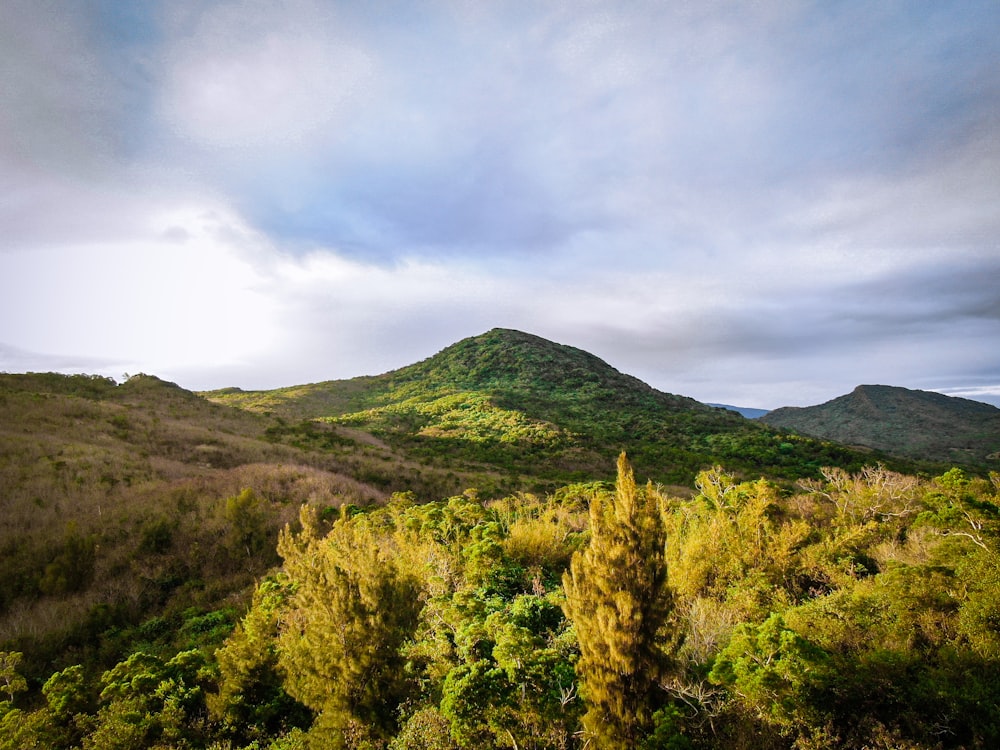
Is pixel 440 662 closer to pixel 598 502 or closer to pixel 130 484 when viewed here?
pixel 598 502

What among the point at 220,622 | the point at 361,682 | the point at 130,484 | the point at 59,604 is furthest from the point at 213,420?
the point at 361,682

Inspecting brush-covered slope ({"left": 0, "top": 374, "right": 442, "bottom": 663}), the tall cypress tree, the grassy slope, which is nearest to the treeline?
the tall cypress tree

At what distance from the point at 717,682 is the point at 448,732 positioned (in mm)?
3641

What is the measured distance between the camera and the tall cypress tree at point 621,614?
5172mm

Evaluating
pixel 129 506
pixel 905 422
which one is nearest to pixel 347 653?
pixel 129 506

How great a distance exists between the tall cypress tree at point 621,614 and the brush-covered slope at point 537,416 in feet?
73.2

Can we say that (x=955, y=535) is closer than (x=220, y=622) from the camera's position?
Yes

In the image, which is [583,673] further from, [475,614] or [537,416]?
[537,416]

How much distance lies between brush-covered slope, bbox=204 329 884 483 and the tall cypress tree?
2230 centimetres

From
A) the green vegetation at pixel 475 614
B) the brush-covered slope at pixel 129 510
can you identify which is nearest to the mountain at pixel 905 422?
the green vegetation at pixel 475 614

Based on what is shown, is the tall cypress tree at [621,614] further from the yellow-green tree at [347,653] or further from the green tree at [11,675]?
the green tree at [11,675]

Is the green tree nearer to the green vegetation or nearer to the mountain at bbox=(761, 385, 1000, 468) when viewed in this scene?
the green vegetation

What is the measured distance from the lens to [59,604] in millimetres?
9555

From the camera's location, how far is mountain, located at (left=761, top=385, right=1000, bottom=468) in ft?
193
